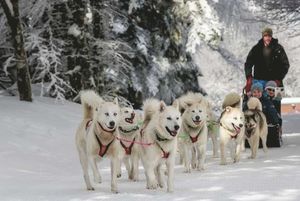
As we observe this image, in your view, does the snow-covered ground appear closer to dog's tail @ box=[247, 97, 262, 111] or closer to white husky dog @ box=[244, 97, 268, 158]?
Answer: white husky dog @ box=[244, 97, 268, 158]

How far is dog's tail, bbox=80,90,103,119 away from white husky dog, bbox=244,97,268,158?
11.6ft

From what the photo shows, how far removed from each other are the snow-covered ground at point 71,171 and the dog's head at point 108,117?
2.41 feet

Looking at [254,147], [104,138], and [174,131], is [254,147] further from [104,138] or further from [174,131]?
[104,138]

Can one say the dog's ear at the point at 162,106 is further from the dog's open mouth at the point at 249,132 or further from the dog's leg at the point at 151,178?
the dog's open mouth at the point at 249,132

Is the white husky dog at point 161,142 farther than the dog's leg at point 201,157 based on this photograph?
No

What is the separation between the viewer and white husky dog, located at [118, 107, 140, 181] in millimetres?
7879

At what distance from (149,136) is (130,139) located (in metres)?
0.99

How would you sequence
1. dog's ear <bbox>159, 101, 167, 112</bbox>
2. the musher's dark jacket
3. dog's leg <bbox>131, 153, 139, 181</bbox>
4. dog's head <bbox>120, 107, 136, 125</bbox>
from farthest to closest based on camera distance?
the musher's dark jacket
dog's head <bbox>120, 107, 136, 125</bbox>
dog's leg <bbox>131, 153, 139, 181</bbox>
dog's ear <bbox>159, 101, 167, 112</bbox>

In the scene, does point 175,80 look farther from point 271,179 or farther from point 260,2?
point 271,179

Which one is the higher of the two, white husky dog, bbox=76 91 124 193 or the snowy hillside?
the snowy hillside

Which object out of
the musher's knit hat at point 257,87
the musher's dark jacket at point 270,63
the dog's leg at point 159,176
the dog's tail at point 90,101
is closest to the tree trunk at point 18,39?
the musher's dark jacket at point 270,63

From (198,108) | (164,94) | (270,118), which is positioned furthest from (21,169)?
(164,94)

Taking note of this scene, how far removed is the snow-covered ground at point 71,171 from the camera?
261 inches

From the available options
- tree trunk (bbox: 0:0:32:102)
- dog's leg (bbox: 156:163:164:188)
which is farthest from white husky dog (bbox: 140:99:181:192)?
tree trunk (bbox: 0:0:32:102)
